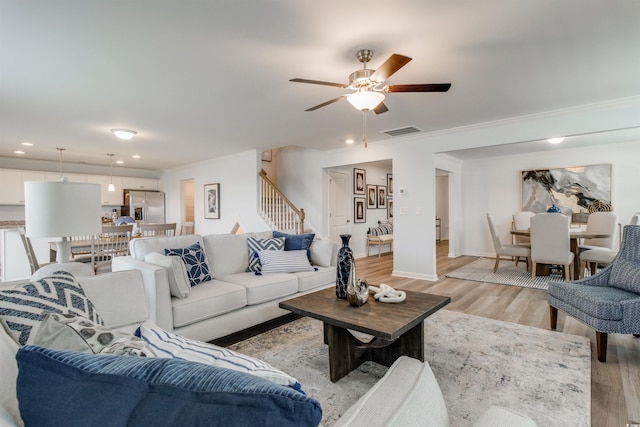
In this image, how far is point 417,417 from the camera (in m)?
0.69

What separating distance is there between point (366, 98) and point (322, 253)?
185 cm

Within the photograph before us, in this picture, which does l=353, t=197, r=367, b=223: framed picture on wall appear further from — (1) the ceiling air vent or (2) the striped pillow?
(2) the striped pillow

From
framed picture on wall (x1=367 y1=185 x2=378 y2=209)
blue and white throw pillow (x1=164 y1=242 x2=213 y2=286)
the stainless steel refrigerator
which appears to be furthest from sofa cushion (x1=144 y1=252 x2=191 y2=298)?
the stainless steel refrigerator

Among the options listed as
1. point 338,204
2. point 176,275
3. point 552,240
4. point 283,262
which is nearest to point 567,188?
point 552,240

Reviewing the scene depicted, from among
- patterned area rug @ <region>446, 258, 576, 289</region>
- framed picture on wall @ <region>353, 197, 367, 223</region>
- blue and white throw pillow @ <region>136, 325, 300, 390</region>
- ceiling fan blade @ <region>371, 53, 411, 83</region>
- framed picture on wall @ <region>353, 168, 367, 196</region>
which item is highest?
ceiling fan blade @ <region>371, 53, 411, 83</region>

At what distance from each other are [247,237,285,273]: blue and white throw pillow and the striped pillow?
2.7 inches

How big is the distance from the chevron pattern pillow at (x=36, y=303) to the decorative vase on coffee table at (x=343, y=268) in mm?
1505

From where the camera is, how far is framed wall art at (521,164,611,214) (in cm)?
598

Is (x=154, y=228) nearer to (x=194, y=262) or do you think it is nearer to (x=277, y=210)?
(x=277, y=210)

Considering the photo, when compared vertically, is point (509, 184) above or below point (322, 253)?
above

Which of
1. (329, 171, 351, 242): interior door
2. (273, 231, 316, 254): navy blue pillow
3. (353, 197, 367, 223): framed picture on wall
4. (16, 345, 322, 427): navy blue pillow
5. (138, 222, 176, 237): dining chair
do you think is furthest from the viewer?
(353, 197, 367, 223): framed picture on wall

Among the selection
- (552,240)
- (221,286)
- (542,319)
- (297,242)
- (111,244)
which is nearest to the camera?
(221,286)

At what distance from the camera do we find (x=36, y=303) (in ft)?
3.65

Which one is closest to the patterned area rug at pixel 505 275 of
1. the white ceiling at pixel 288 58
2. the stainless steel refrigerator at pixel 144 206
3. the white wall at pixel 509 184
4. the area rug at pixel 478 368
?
the white wall at pixel 509 184
